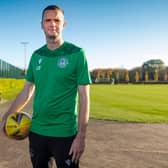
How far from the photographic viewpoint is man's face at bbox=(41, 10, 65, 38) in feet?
10.0

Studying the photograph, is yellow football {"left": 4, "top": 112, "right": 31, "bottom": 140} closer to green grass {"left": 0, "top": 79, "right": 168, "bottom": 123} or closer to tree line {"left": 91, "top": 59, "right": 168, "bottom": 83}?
green grass {"left": 0, "top": 79, "right": 168, "bottom": 123}

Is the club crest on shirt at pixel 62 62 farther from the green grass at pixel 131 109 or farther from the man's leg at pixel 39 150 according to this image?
the green grass at pixel 131 109

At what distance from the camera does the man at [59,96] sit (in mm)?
3006

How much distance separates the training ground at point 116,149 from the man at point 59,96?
2819 millimetres

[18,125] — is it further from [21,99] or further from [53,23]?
[53,23]

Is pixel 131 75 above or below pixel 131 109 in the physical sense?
above

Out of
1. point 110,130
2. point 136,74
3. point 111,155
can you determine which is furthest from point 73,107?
point 136,74

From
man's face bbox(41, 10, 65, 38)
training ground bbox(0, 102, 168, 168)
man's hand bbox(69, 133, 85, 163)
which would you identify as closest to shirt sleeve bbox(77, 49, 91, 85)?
man's face bbox(41, 10, 65, 38)

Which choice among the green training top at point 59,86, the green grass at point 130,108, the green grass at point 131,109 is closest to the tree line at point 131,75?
the green grass at point 130,108

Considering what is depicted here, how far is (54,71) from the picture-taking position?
3068 mm

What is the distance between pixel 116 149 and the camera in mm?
7141

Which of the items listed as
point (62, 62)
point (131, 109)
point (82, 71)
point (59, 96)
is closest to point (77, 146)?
point (59, 96)

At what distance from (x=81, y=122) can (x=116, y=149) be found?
440cm

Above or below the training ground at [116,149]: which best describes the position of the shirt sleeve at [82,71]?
above
